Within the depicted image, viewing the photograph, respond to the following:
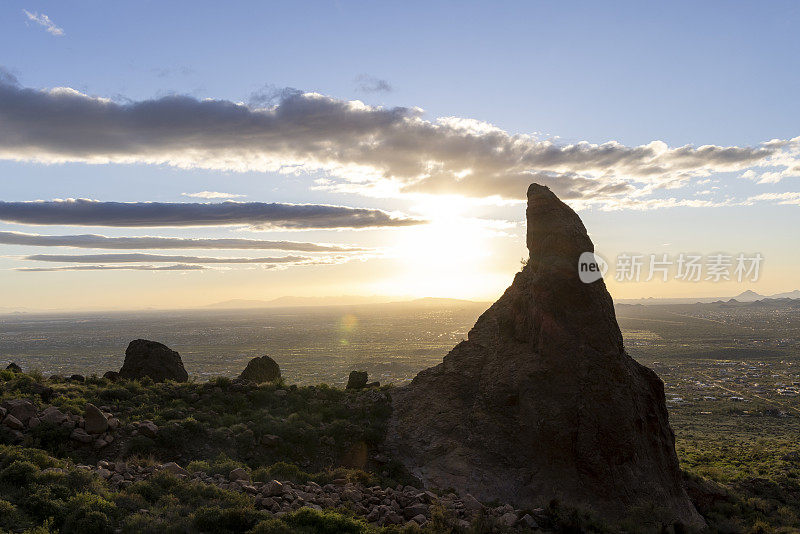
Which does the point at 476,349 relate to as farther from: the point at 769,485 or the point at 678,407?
the point at 678,407

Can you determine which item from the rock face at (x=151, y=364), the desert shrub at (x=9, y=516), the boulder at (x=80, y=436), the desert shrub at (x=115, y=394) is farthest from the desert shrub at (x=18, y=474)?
the rock face at (x=151, y=364)

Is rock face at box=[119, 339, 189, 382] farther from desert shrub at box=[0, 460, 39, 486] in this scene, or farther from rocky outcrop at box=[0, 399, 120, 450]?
desert shrub at box=[0, 460, 39, 486]

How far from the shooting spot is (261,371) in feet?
103

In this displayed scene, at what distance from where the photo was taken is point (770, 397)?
77.3 metres

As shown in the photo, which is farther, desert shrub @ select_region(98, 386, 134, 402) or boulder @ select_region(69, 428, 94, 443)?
desert shrub @ select_region(98, 386, 134, 402)

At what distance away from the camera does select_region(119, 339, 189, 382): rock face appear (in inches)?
1116

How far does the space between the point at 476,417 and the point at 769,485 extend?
17.4m

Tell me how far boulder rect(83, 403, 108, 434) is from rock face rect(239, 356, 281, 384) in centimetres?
1282

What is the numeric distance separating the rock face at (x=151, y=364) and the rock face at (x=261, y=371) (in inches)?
153

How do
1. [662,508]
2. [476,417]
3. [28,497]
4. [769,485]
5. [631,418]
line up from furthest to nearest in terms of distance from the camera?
[769,485] → [476,417] → [631,418] → [662,508] → [28,497]

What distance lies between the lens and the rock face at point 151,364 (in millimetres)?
28344

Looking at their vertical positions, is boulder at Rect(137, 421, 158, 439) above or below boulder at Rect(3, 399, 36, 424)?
below

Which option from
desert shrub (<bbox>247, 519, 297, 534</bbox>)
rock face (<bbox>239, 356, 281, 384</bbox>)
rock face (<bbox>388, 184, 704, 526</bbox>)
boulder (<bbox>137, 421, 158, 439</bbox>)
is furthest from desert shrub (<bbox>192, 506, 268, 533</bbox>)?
rock face (<bbox>239, 356, 281, 384</bbox>)

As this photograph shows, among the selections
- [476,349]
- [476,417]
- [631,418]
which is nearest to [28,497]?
[476,417]
